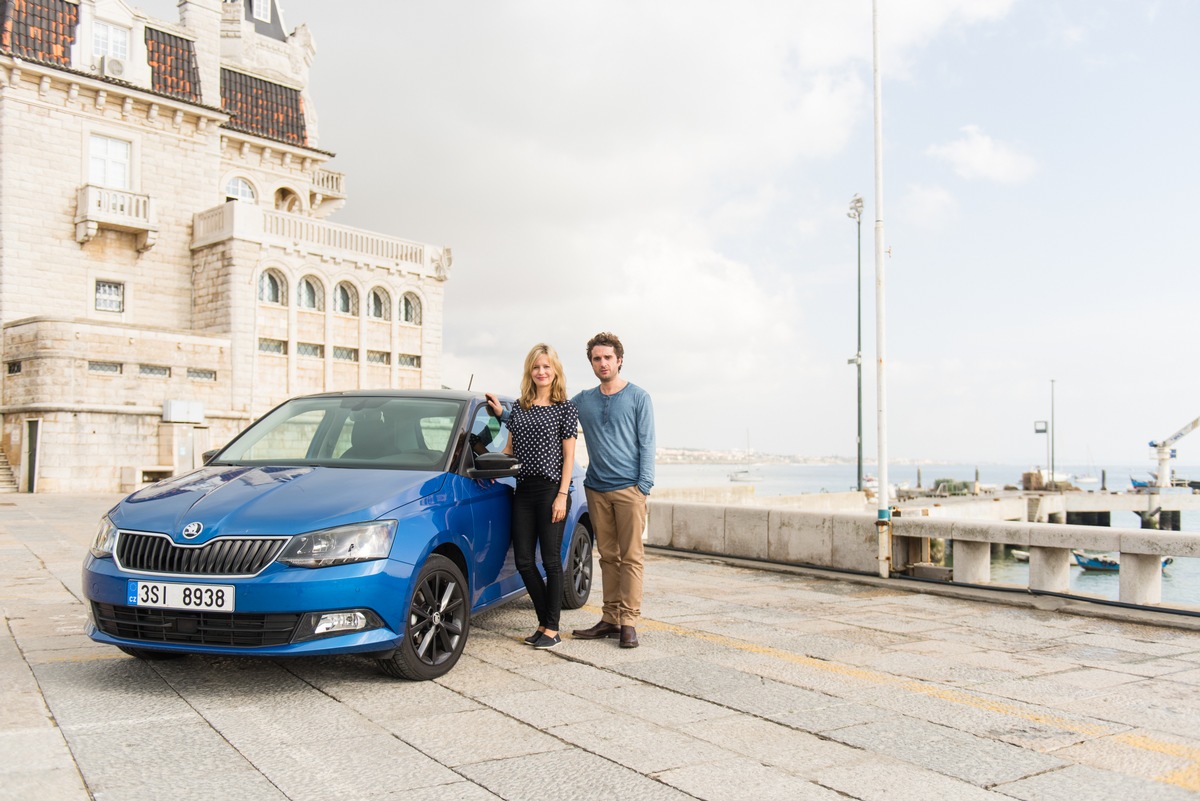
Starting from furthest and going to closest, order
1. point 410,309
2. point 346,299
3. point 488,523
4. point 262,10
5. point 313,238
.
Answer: point 262,10
point 410,309
point 346,299
point 313,238
point 488,523

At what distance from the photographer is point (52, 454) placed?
26.1m

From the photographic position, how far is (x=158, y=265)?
32.6 meters

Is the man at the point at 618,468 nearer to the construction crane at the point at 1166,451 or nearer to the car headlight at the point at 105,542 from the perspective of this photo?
the car headlight at the point at 105,542

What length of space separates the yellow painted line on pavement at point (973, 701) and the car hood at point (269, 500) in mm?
2281

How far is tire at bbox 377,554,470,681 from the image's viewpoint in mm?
5012

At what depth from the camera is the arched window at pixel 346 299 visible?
35531mm

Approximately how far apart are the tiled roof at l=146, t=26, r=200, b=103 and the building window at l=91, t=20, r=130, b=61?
2.75 feet

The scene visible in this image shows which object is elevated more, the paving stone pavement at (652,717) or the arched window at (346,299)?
the arched window at (346,299)

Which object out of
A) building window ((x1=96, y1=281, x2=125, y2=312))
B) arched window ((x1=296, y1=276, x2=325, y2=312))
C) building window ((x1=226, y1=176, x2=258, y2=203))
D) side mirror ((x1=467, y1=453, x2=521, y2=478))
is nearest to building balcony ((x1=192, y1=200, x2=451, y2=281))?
arched window ((x1=296, y1=276, x2=325, y2=312))

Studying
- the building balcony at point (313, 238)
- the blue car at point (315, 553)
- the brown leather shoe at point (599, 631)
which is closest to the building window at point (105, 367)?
the building balcony at point (313, 238)

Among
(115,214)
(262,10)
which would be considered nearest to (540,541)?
(115,214)

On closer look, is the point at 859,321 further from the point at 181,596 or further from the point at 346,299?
the point at 181,596

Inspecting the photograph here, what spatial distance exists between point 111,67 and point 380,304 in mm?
12034

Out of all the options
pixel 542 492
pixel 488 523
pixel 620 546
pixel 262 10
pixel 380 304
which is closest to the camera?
pixel 488 523
